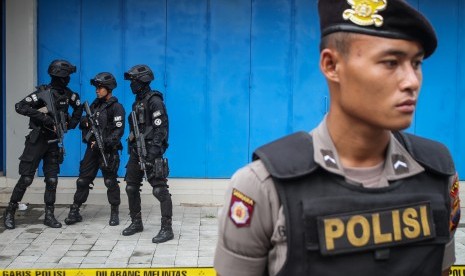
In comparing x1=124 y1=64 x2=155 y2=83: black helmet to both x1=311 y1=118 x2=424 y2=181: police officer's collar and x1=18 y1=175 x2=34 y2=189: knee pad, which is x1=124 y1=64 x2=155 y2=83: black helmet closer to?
x1=18 y1=175 x2=34 y2=189: knee pad

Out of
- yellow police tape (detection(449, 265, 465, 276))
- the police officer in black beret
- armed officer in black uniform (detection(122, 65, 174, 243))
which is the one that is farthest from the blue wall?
the police officer in black beret

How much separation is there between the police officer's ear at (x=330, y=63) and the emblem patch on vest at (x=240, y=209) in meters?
0.44

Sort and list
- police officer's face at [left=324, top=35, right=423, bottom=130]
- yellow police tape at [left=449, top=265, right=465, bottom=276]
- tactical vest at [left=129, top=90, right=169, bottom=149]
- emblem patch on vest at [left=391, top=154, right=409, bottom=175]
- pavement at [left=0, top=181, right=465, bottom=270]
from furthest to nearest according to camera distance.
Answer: tactical vest at [left=129, top=90, right=169, bottom=149]
pavement at [left=0, top=181, right=465, bottom=270]
yellow police tape at [left=449, top=265, right=465, bottom=276]
emblem patch on vest at [left=391, top=154, right=409, bottom=175]
police officer's face at [left=324, top=35, right=423, bottom=130]

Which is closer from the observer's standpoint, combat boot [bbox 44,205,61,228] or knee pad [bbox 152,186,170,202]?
knee pad [bbox 152,186,170,202]

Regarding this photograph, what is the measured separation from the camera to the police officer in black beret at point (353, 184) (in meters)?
1.55

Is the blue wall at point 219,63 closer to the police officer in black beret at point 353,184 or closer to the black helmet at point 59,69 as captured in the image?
the black helmet at point 59,69

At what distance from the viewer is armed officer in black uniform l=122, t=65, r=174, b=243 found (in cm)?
626

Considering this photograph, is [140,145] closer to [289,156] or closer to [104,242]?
[104,242]

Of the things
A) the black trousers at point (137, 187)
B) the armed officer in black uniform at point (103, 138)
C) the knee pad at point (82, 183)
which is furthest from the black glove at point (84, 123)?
the black trousers at point (137, 187)

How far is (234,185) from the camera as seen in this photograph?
1.66m

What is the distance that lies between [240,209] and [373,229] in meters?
0.39

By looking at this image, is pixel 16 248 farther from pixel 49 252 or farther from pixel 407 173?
pixel 407 173

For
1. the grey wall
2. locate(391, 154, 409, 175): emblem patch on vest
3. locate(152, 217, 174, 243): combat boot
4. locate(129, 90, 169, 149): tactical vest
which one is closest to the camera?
locate(391, 154, 409, 175): emblem patch on vest

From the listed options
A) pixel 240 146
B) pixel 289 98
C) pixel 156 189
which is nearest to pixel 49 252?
pixel 156 189
